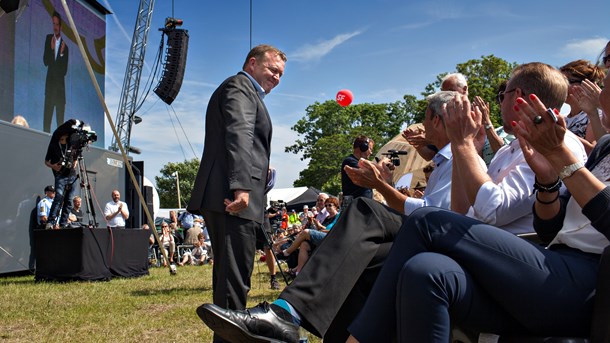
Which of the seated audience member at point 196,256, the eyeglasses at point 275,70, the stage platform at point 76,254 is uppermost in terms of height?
the eyeglasses at point 275,70

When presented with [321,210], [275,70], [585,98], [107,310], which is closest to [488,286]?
[585,98]

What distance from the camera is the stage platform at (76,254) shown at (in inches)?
306

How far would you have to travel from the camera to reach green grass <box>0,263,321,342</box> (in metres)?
3.90

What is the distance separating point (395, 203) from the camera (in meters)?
2.96

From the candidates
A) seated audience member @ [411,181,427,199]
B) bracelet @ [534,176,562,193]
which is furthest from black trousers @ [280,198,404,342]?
seated audience member @ [411,181,427,199]

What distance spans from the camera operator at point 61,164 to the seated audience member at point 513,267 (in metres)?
7.79

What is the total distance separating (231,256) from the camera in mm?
3102

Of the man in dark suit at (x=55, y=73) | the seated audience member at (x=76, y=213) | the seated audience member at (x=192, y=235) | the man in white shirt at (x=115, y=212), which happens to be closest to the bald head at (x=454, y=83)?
the seated audience member at (x=76, y=213)

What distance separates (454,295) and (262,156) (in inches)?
78.5

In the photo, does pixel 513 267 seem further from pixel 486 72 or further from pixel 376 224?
pixel 486 72

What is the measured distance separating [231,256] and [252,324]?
3.21ft

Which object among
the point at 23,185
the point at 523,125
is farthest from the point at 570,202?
the point at 23,185

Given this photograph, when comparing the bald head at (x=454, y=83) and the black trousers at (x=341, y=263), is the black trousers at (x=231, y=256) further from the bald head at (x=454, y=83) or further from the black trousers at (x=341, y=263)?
the bald head at (x=454, y=83)

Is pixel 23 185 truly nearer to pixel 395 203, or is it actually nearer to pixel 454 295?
pixel 395 203
